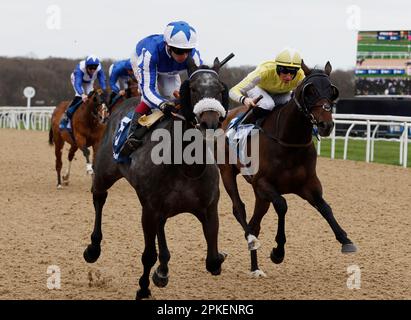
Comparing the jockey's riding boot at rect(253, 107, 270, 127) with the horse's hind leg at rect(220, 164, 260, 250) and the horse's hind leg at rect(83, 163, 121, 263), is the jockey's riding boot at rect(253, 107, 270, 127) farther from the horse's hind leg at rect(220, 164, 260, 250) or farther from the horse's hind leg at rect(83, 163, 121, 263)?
the horse's hind leg at rect(83, 163, 121, 263)

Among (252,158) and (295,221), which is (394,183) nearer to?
(295,221)

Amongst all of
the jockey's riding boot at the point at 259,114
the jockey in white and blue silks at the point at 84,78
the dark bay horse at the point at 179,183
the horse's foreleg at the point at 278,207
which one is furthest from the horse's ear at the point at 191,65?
the jockey in white and blue silks at the point at 84,78

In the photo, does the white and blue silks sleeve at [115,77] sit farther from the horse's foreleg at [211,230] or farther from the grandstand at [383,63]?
the grandstand at [383,63]

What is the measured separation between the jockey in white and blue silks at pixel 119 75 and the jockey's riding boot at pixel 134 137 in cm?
503

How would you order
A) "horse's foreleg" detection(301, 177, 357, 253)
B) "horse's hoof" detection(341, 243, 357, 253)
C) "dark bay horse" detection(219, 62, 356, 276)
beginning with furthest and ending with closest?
"horse's foreleg" detection(301, 177, 357, 253)
"dark bay horse" detection(219, 62, 356, 276)
"horse's hoof" detection(341, 243, 357, 253)

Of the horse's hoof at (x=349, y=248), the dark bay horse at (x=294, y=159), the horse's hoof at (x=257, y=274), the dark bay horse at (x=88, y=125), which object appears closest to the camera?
the horse's hoof at (x=349, y=248)

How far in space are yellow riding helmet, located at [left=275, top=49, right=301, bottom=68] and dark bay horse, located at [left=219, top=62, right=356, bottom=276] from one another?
321 millimetres

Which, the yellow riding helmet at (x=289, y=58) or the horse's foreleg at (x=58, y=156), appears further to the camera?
the horse's foreleg at (x=58, y=156)

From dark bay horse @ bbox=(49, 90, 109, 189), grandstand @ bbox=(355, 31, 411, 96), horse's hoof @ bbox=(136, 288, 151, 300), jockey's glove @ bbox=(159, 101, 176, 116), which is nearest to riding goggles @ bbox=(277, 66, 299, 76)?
jockey's glove @ bbox=(159, 101, 176, 116)

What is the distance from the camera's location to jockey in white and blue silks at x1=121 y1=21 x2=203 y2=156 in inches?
198

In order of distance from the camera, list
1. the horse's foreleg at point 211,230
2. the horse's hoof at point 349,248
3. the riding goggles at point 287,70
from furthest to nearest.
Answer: the riding goggles at point 287,70, the horse's hoof at point 349,248, the horse's foreleg at point 211,230

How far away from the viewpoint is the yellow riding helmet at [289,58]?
20.1 feet

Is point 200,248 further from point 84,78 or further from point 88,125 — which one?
point 84,78

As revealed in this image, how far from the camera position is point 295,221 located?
28.2 ft
